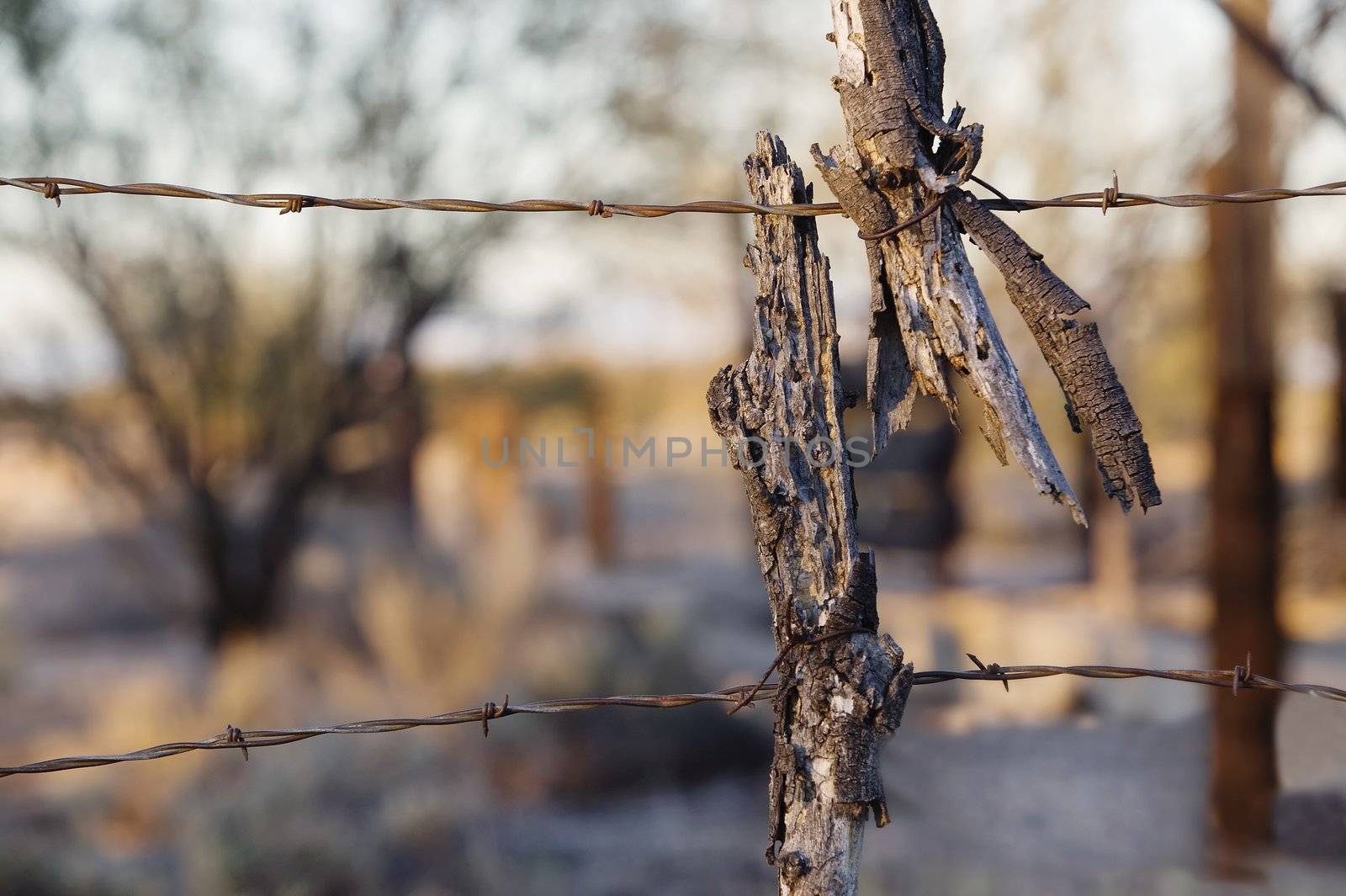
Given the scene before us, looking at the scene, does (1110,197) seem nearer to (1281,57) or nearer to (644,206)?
(644,206)

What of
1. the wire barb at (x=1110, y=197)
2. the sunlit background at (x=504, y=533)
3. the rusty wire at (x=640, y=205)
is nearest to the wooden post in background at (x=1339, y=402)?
the sunlit background at (x=504, y=533)

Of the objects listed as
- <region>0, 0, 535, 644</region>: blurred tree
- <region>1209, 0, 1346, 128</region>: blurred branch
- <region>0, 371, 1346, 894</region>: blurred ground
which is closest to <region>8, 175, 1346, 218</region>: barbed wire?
<region>1209, 0, 1346, 128</region>: blurred branch

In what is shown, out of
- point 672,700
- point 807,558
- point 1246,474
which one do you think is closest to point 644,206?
point 807,558

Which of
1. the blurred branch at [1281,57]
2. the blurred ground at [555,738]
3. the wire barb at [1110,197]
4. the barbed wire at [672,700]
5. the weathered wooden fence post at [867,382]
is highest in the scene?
the blurred branch at [1281,57]

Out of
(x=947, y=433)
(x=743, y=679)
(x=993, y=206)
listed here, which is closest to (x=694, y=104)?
(x=947, y=433)

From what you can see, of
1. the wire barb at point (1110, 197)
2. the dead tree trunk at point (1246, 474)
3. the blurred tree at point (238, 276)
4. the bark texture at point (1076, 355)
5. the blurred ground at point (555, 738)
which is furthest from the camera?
the blurred tree at point (238, 276)

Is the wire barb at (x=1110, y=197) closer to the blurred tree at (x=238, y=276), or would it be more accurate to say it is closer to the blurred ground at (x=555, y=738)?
the blurred ground at (x=555, y=738)

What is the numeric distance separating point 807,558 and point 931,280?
0.36 meters

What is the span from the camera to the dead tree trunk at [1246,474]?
3.33m

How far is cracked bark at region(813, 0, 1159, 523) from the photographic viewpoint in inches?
49.5

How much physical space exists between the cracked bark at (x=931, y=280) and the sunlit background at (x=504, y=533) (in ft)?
4.84

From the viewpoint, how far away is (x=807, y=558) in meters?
1.34

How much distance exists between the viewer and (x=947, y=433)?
23.0ft

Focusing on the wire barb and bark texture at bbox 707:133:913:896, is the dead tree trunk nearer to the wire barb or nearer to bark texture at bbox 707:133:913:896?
the wire barb
